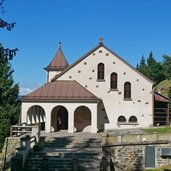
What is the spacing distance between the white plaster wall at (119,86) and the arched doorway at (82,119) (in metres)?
1.82

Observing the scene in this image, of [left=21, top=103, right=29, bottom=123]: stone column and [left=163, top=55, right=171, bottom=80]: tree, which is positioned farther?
[left=163, top=55, right=171, bottom=80]: tree

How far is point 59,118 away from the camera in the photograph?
3319cm

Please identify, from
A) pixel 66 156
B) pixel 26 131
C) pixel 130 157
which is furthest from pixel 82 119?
pixel 66 156

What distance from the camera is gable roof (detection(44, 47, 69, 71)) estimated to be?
1593 inches

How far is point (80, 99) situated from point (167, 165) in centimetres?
995

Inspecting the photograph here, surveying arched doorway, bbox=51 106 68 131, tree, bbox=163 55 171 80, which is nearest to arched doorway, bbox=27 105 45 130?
arched doorway, bbox=51 106 68 131

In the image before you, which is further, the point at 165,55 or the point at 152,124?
the point at 165,55

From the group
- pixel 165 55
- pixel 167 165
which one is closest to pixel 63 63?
pixel 167 165

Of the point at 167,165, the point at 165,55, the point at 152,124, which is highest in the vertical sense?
the point at 165,55

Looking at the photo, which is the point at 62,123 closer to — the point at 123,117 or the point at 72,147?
the point at 123,117

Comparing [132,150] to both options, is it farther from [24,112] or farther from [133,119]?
[24,112]

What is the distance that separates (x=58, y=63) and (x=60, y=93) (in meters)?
10.0

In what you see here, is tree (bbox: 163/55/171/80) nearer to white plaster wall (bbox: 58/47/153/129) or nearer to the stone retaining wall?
white plaster wall (bbox: 58/47/153/129)

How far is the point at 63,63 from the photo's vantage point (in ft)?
134
